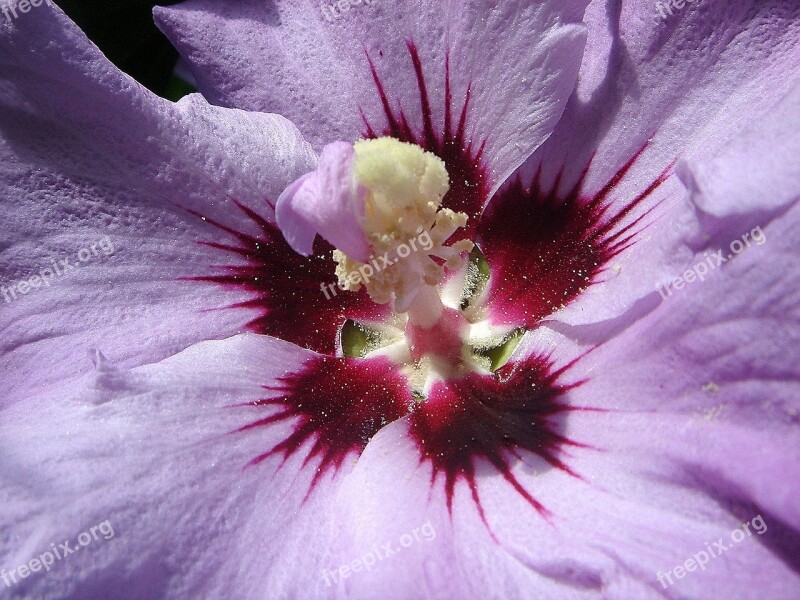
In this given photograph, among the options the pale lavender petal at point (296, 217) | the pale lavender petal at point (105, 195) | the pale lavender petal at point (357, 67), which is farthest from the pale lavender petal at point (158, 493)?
the pale lavender petal at point (357, 67)

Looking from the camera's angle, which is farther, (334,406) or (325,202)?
(334,406)

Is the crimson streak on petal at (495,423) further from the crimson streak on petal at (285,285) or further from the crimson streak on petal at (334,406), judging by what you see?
the crimson streak on petal at (285,285)

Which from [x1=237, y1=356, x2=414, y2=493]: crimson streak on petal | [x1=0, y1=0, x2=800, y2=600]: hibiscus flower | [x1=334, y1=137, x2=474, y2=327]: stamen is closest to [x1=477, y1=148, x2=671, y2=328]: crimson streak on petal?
[x1=0, y1=0, x2=800, y2=600]: hibiscus flower

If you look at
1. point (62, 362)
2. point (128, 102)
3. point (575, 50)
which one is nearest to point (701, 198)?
point (575, 50)

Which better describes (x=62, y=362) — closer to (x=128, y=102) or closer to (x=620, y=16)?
(x=128, y=102)

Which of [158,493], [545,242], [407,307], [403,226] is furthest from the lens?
[545,242]

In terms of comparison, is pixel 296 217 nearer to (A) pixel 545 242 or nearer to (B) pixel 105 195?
(B) pixel 105 195

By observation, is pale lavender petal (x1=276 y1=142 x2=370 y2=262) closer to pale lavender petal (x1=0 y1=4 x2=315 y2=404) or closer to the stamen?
the stamen

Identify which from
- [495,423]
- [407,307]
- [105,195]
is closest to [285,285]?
[407,307]
